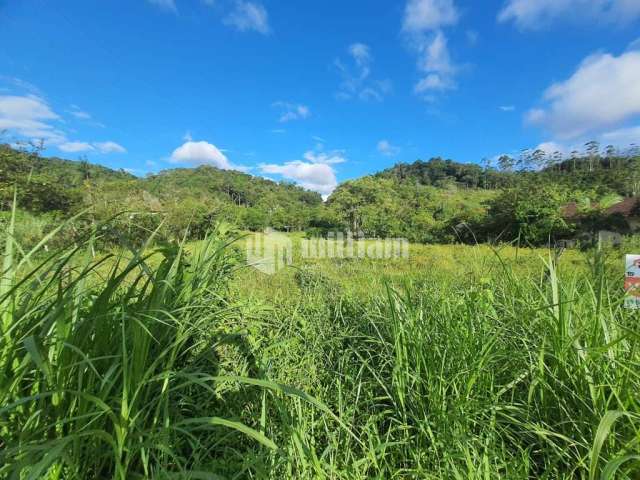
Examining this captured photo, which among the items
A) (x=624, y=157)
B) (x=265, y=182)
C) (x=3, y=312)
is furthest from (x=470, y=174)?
(x=3, y=312)

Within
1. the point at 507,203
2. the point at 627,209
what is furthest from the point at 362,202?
the point at 627,209

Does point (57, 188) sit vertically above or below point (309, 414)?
above

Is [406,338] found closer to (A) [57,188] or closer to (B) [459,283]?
(B) [459,283]

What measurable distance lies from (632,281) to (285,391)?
1.59 metres

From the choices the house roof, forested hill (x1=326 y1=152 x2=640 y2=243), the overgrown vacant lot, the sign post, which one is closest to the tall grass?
the overgrown vacant lot

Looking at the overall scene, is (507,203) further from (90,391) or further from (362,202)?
(90,391)

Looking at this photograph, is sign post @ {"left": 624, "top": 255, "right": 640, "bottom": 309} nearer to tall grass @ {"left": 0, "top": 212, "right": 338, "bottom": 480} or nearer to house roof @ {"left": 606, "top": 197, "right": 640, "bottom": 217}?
tall grass @ {"left": 0, "top": 212, "right": 338, "bottom": 480}

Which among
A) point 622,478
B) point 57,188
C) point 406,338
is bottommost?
point 622,478

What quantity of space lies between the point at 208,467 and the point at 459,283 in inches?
71.4

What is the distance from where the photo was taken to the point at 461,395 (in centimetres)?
100

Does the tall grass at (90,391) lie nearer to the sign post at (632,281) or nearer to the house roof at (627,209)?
the sign post at (632,281)

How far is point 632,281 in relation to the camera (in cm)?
125

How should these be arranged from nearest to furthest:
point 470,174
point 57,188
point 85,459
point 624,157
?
point 85,459 < point 57,188 < point 624,157 < point 470,174

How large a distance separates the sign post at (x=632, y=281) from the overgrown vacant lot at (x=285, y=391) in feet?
0.49
